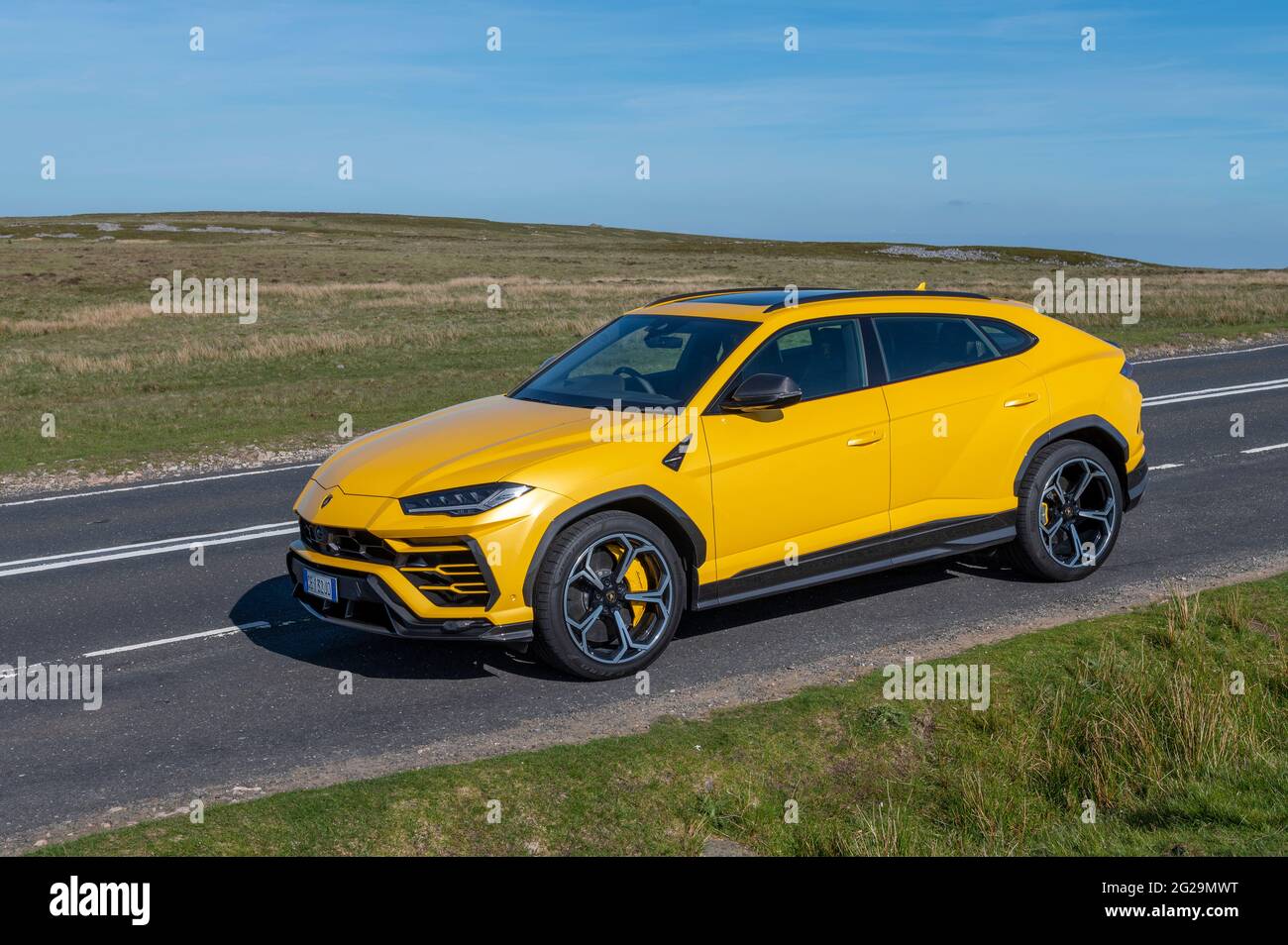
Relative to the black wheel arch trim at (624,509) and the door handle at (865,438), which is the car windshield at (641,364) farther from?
the door handle at (865,438)

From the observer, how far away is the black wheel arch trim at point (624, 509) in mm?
6367

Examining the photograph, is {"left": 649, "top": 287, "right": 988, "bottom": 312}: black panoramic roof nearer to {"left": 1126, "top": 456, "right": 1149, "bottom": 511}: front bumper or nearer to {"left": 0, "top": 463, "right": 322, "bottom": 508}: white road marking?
{"left": 1126, "top": 456, "right": 1149, "bottom": 511}: front bumper

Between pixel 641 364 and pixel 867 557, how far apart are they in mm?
1723

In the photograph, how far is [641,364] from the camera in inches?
295

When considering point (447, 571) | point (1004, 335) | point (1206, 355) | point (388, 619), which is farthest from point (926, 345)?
point (1206, 355)

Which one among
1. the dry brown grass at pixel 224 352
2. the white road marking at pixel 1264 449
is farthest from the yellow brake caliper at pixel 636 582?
the dry brown grass at pixel 224 352

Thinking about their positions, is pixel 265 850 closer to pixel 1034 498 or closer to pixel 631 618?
pixel 631 618

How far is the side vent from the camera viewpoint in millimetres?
6738

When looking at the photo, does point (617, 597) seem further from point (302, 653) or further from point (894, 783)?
point (302, 653)

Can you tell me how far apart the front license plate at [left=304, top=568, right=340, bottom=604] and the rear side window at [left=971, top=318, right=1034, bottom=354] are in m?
4.30

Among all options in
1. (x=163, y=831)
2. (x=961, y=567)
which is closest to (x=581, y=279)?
(x=961, y=567)

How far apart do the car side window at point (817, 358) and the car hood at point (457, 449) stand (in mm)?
1133

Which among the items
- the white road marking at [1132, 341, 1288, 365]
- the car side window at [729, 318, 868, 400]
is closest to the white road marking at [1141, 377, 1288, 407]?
the white road marking at [1132, 341, 1288, 365]
